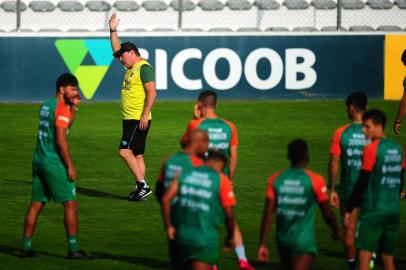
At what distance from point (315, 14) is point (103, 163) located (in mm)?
12388

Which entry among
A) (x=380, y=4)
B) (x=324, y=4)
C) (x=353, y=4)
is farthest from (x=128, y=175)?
(x=380, y=4)

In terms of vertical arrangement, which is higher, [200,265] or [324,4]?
[324,4]

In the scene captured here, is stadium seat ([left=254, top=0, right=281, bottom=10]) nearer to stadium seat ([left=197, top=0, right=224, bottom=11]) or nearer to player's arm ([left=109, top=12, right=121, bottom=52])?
stadium seat ([left=197, top=0, right=224, bottom=11])

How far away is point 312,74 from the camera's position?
2761 centimetres

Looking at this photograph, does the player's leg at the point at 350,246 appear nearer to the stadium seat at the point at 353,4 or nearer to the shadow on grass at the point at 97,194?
the shadow on grass at the point at 97,194

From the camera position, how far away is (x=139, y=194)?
16.5 meters

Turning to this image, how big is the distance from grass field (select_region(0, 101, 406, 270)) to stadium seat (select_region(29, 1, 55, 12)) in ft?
13.4

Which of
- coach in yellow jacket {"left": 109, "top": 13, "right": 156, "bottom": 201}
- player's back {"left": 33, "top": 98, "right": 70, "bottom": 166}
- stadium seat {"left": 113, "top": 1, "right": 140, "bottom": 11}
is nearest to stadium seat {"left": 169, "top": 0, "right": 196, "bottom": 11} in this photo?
stadium seat {"left": 113, "top": 1, "right": 140, "bottom": 11}

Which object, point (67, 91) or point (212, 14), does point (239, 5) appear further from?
point (67, 91)

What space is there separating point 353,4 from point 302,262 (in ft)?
71.5

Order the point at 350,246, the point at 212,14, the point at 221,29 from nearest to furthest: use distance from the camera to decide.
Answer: the point at 350,246 → the point at 221,29 → the point at 212,14

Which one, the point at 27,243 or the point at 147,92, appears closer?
the point at 27,243

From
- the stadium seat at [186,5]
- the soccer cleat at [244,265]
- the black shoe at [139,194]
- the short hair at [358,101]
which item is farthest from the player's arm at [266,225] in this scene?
the stadium seat at [186,5]

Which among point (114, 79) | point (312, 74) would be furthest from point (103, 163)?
point (312, 74)
